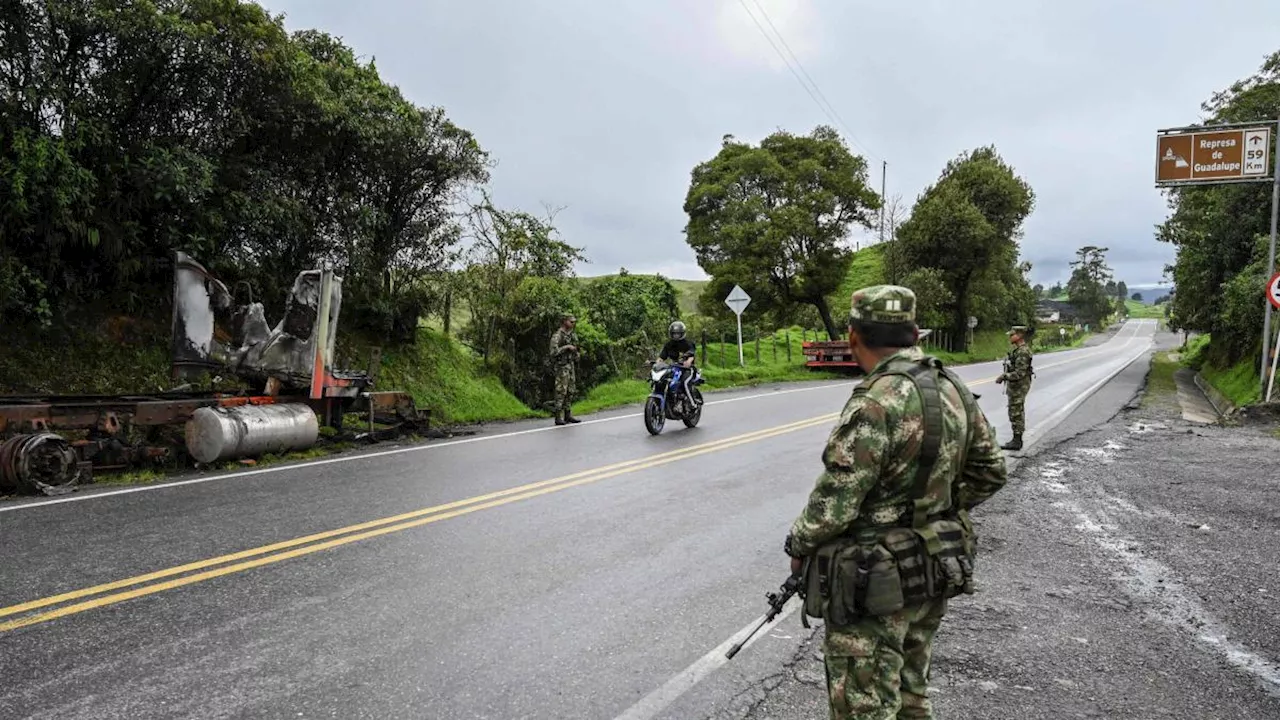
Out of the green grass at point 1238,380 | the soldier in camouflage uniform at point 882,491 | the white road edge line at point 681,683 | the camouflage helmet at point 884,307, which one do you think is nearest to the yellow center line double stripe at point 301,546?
the white road edge line at point 681,683

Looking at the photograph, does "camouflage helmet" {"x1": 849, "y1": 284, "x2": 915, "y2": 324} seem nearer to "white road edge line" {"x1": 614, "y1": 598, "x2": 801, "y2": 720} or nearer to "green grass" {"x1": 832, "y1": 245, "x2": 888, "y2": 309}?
"white road edge line" {"x1": 614, "y1": 598, "x2": 801, "y2": 720}

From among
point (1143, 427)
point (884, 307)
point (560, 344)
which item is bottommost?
point (1143, 427)

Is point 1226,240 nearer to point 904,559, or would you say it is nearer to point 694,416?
point 694,416

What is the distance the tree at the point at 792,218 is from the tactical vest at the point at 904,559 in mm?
31774

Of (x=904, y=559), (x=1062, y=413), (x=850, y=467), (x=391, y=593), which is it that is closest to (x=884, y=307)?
(x=850, y=467)

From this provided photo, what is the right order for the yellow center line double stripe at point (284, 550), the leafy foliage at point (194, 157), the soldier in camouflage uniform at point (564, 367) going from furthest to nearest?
the soldier in camouflage uniform at point (564, 367), the leafy foliage at point (194, 157), the yellow center line double stripe at point (284, 550)

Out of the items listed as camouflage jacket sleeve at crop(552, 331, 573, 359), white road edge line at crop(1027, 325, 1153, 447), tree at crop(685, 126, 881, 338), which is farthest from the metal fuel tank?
tree at crop(685, 126, 881, 338)

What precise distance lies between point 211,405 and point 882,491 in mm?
8074

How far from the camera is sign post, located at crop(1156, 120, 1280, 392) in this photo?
57.8ft

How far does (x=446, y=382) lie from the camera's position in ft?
46.7

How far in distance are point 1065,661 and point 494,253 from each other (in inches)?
551

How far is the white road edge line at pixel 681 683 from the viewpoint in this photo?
322cm

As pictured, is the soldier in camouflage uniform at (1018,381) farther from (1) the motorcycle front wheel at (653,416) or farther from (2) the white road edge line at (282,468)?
(1) the motorcycle front wheel at (653,416)

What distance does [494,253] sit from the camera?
16.2 metres
